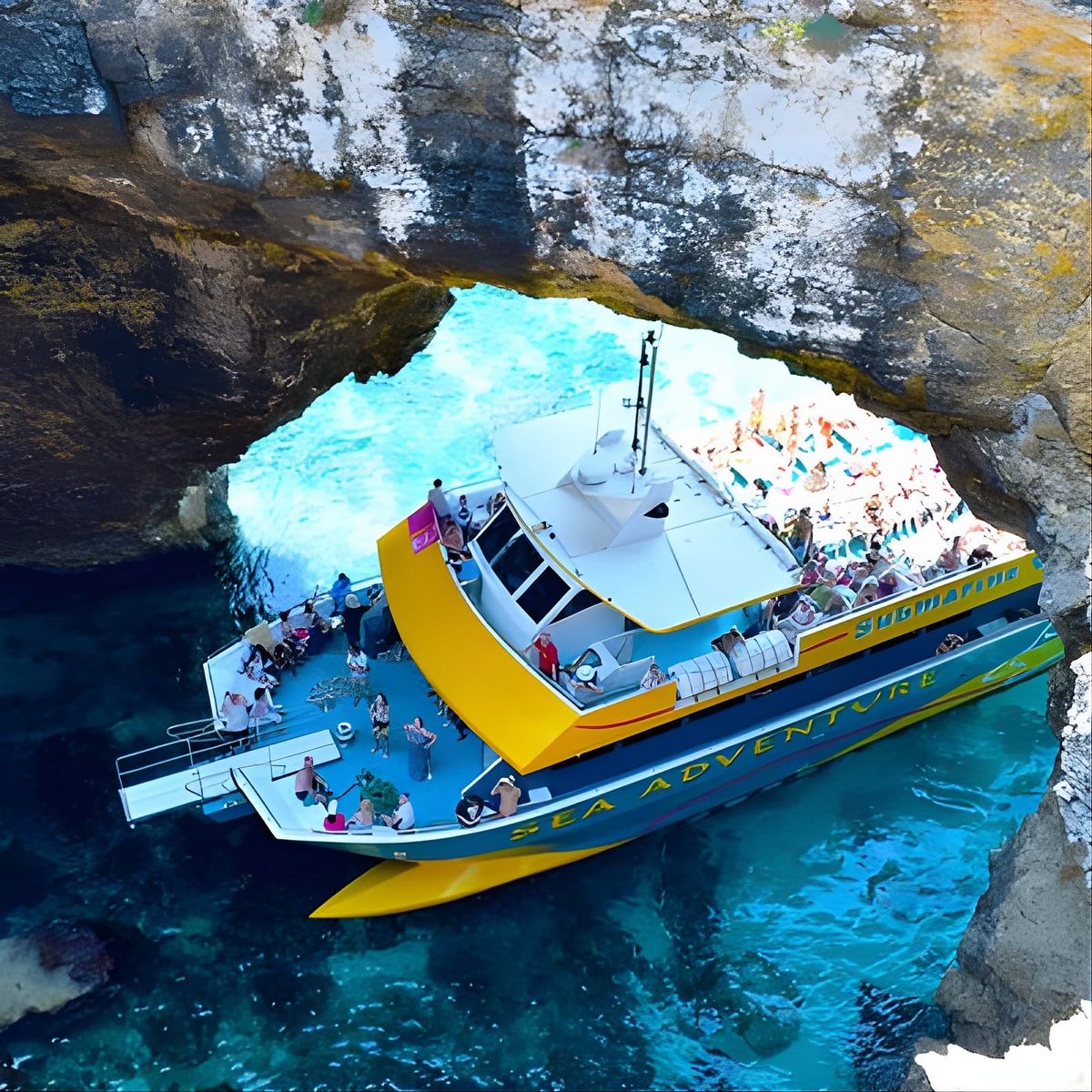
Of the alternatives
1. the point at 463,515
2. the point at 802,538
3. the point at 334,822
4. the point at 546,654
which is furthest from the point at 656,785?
the point at 463,515

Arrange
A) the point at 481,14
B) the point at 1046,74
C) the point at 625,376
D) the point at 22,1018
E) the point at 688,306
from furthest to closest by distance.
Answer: the point at 625,376 < the point at 22,1018 < the point at 688,306 < the point at 481,14 < the point at 1046,74

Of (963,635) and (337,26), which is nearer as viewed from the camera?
(337,26)

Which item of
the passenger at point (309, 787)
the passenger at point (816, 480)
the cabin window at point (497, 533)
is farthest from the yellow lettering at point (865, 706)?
the passenger at point (309, 787)

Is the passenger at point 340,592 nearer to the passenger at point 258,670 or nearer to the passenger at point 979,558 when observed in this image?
the passenger at point 258,670

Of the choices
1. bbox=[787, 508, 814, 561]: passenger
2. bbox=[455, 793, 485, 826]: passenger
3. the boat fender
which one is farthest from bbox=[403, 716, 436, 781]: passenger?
bbox=[787, 508, 814, 561]: passenger

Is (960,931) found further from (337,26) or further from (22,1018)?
(337,26)

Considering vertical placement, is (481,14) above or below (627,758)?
above

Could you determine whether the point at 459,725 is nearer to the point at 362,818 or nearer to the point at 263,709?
the point at 362,818

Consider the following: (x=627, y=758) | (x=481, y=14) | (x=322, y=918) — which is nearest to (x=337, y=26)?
(x=481, y=14)
